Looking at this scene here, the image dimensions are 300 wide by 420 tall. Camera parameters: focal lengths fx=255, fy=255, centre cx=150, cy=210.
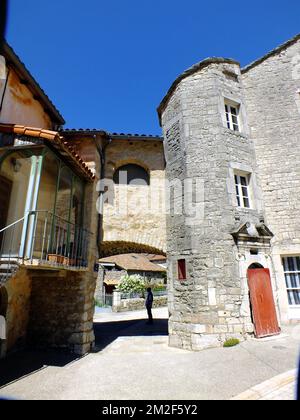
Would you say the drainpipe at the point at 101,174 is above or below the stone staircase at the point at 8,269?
above

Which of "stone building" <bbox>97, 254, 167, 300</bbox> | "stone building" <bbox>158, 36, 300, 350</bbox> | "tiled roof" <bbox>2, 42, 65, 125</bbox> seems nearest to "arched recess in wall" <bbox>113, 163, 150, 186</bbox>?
"stone building" <bbox>158, 36, 300, 350</bbox>

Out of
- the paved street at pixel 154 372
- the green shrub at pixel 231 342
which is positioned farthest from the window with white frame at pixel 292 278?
the green shrub at pixel 231 342

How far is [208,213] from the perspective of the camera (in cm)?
806

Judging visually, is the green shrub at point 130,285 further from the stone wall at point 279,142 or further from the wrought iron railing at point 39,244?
the stone wall at point 279,142

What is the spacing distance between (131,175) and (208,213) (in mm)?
3660

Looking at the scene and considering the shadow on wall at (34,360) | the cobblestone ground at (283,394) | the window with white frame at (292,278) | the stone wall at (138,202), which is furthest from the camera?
the stone wall at (138,202)

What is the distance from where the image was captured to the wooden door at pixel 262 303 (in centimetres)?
730

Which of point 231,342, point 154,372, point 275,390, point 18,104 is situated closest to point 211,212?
point 231,342

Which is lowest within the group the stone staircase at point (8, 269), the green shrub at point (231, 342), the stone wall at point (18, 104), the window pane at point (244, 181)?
the green shrub at point (231, 342)

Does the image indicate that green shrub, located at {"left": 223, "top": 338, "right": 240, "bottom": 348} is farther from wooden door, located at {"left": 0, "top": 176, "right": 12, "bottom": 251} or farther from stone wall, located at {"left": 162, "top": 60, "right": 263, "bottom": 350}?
wooden door, located at {"left": 0, "top": 176, "right": 12, "bottom": 251}

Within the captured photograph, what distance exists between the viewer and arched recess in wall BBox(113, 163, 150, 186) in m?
10.0

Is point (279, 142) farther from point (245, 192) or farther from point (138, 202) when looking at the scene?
point (138, 202)

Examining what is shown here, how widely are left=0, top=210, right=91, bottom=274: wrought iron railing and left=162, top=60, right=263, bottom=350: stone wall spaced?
3010mm

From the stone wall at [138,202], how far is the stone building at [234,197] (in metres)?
0.61
